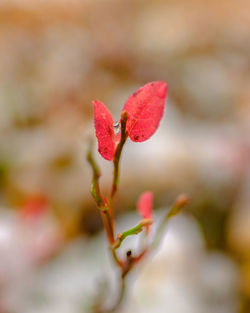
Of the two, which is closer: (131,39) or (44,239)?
(44,239)

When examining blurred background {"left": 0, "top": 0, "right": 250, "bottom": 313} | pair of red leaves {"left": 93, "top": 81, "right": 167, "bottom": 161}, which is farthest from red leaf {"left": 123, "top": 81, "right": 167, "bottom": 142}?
blurred background {"left": 0, "top": 0, "right": 250, "bottom": 313}

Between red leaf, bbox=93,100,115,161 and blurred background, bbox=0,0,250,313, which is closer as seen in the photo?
red leaf, bbox=93,100,115,161

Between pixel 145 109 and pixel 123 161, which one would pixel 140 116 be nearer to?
pixel 145 109

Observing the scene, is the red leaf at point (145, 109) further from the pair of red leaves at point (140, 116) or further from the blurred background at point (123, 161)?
the blurred background at point (123, 161)

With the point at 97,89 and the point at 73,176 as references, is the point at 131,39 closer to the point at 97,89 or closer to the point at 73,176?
the point at 97,89

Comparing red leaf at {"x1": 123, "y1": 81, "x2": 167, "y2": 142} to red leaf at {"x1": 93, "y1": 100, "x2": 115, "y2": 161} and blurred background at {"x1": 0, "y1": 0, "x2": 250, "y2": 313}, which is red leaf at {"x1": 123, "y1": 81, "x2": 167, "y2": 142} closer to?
red leaf at {"x1": 93, "y1": 100, "x2": 115, "y2": 161}

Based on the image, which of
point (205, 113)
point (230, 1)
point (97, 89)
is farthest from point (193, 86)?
point (230, 1)
